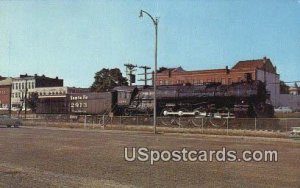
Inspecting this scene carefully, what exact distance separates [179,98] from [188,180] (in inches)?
1114

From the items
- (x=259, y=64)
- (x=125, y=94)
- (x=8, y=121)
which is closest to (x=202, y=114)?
(x=125, y=94)

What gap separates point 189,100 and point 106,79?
75771 mm

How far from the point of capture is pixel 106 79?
112312 mm

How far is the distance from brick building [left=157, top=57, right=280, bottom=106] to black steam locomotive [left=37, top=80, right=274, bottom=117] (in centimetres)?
5030

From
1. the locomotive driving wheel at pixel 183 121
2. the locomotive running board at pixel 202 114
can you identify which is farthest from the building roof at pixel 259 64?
the locomotive driving wheel at pixel 183 121

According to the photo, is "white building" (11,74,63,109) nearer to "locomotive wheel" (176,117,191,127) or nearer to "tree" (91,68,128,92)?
"tree" (91,68,128,92)

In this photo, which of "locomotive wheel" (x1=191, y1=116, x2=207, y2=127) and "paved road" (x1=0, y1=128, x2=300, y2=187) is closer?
"paved road" (x1=0, y1=128, x2=300, y2=187)

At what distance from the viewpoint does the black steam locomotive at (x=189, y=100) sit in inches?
1366

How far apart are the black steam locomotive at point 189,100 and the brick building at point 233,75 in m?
50.3

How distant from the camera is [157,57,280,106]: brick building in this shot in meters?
94.8

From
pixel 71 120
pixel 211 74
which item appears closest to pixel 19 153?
pixel 71 120

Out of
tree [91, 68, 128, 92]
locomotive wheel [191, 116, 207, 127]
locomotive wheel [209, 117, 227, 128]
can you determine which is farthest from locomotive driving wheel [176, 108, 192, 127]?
tree [91, 68, 128, 92]

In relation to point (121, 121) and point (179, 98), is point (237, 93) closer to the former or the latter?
point (179, 98)

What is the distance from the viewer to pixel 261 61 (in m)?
108
